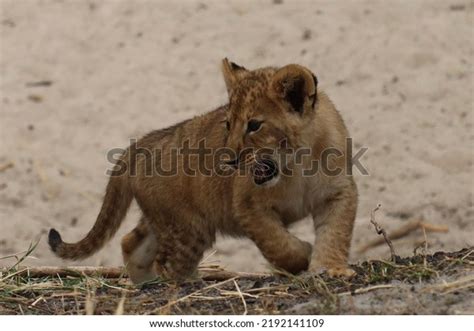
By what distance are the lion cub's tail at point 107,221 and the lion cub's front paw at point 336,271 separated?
1.92m

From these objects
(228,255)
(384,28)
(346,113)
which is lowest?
(228,255)

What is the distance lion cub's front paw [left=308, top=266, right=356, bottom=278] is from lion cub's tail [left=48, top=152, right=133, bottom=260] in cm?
192

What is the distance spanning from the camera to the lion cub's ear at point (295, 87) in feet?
22.4

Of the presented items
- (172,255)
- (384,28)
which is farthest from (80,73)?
(172,255)

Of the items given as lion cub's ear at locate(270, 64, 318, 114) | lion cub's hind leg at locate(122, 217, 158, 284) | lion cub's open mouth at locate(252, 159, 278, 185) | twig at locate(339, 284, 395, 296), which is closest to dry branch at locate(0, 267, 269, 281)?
lion cub's hind leg at locate(122, 217, 158, 284)

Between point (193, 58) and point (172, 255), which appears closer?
point (172, 255)

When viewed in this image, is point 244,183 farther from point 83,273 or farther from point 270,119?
point 83,273

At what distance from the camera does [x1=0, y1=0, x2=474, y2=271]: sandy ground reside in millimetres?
11109

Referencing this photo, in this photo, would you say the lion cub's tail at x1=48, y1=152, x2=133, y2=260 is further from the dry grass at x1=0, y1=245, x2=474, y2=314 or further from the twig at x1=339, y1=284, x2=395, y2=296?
the twig at x1=339, y1=284, x2=395, y2=296

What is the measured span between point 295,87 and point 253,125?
350 mm

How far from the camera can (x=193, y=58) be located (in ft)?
42.3

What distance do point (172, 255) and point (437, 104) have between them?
16.2 feet

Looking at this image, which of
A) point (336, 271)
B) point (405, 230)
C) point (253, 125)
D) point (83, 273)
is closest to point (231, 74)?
point (253, 125)
